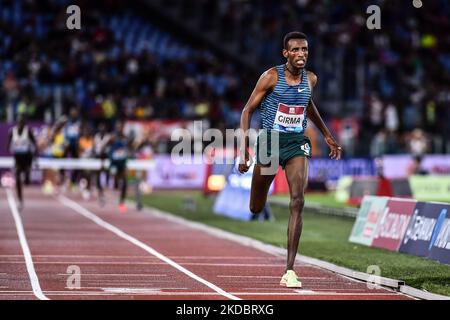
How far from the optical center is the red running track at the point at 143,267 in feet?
41.3

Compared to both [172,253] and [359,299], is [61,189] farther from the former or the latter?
[359,299]

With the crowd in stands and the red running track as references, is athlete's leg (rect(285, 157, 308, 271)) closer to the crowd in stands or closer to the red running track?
the red running track

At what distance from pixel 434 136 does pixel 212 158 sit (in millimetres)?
8436

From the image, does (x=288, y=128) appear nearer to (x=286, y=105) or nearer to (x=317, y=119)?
(x=286, y=105)

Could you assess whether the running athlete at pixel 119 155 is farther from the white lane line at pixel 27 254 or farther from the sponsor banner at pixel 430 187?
the sponsor banner at pixel 430 187

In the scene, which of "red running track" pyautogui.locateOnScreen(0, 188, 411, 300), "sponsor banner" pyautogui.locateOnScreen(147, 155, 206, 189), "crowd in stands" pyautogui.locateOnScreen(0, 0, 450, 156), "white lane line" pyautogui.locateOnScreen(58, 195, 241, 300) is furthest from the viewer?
"sponsor banner" pyautogui.locateOnScreen(147, 155, 206, 189)

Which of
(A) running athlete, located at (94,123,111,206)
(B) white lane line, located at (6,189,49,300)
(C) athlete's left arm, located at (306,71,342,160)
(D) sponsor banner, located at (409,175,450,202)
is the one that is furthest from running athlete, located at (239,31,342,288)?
(D) sponsor banner, located at (409,175,450,202)

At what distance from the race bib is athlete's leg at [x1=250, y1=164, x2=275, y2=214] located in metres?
0.51

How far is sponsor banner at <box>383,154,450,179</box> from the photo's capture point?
42625 mm

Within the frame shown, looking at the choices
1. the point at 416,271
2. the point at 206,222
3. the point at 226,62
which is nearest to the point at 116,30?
the point at 226,62

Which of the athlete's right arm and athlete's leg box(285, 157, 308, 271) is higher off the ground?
the athlete's right arm

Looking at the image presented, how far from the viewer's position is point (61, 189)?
4059 cm

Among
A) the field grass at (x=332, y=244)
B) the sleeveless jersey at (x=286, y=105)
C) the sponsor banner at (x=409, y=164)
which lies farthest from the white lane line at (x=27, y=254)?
the sponsor banner at (x=409, y=164)

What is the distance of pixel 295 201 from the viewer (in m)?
13.3
